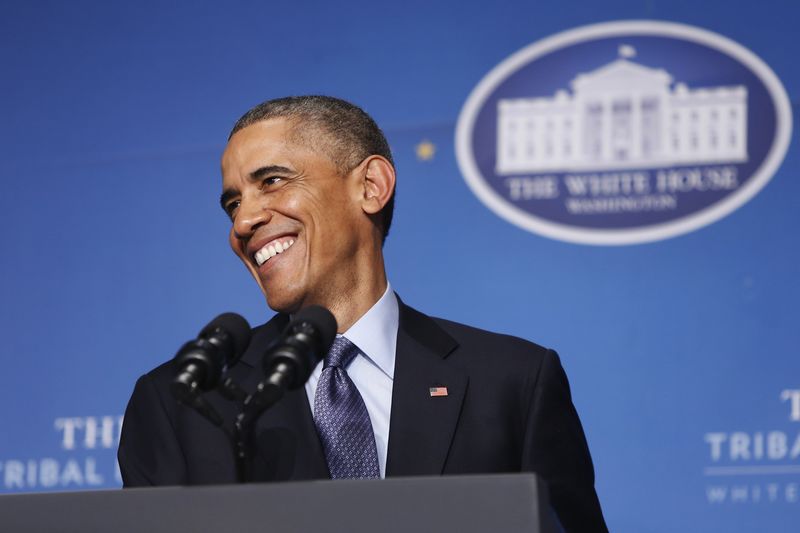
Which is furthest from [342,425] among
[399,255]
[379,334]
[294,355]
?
[399,255]

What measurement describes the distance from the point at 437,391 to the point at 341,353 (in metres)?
0.19

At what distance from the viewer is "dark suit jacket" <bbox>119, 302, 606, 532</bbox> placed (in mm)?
2182

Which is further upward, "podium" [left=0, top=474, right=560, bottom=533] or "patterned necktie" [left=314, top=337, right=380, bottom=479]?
"patterned necktie" [left=314, top=337, right=380, bottom=479]

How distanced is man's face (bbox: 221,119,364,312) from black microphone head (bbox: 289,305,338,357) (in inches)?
20.3

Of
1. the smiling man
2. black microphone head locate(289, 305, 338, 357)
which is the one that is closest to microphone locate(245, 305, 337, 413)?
black microphone head locate(289, 305, 338, 357)

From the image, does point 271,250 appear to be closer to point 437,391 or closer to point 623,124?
point 437,391

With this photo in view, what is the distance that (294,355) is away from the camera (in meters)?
1.74

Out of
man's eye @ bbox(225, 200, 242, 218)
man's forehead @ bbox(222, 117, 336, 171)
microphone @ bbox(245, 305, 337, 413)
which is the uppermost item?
man's forehead @ bbox(222, 117, 336, 171)

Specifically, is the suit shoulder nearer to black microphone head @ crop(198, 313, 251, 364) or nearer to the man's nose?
the man's nose

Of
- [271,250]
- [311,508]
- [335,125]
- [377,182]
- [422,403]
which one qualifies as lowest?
[311,508]

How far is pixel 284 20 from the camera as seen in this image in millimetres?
3557

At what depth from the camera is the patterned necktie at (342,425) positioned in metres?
2.17

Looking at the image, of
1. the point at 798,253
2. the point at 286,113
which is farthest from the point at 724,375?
the point at 286,113

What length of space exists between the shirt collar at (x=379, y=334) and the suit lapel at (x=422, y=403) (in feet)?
0.08
